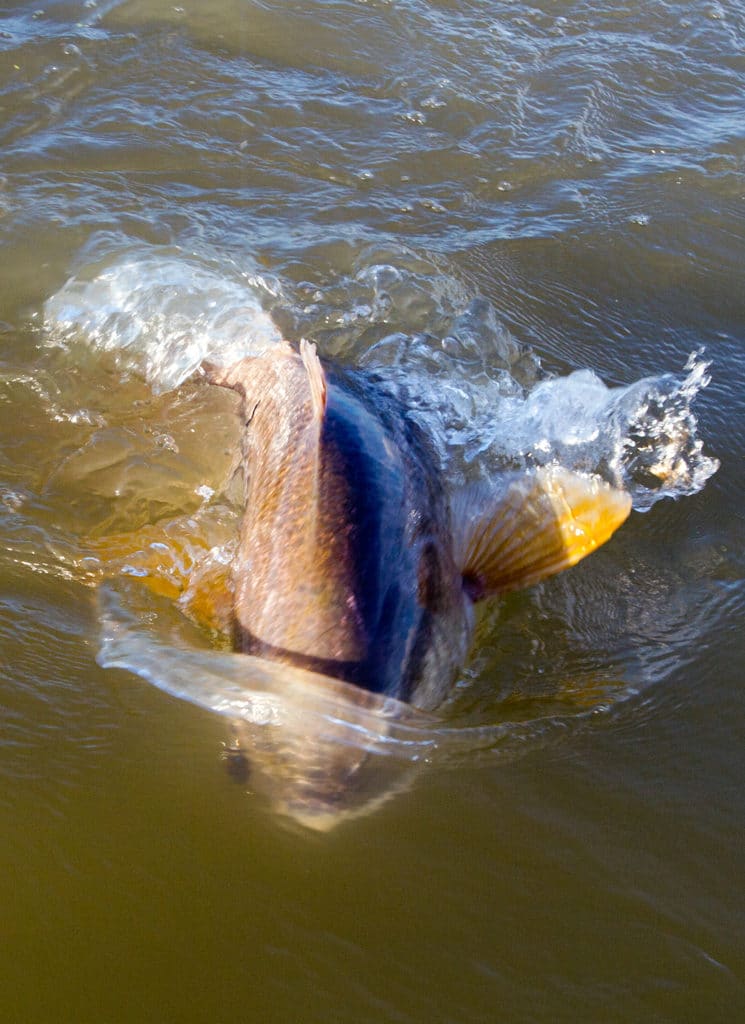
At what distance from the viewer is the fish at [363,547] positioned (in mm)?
2623

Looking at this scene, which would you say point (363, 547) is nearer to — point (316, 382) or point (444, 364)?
point (316, 382)

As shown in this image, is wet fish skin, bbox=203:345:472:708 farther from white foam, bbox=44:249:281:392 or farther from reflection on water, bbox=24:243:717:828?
white foam, bbox=44:249:281:392

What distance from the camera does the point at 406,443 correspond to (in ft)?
11.5

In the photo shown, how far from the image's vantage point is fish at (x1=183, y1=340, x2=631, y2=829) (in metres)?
2.62

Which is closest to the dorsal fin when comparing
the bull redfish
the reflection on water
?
the bull redfish

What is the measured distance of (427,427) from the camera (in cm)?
392

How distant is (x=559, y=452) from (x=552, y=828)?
6.12ft

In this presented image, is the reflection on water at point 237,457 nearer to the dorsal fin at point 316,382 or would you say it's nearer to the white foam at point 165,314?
the white foam at point 165,314

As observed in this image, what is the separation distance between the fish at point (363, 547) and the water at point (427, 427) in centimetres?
12

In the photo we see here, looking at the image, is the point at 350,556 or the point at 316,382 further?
the point at 316,382

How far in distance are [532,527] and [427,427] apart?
0.75 metres

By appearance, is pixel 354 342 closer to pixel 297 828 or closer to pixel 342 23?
pixel 297 828

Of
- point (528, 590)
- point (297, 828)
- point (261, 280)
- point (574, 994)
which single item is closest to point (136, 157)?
point (261, 280)

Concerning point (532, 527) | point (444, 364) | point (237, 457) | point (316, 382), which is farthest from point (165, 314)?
point (532, 527)
